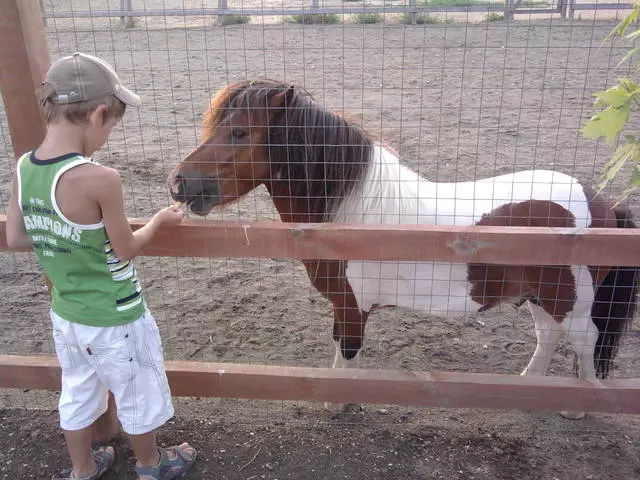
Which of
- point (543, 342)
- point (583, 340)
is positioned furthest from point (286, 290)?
point (583, 340)

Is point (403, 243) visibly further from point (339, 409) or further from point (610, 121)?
point (339, 409)

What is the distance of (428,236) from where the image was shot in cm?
229

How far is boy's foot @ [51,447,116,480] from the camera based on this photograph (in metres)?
2.54

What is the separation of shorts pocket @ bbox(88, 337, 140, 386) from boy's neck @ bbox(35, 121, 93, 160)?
731mm

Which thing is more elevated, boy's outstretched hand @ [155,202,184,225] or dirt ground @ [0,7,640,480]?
boy's outstretched hand @ [155,202,184,225]

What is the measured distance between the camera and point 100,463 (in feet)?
8.52

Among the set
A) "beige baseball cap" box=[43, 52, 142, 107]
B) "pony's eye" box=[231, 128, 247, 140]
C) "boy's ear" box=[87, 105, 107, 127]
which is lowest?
"pony's eye" box=[231, 128, 247, 140]

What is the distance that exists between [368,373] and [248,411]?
0.85 m

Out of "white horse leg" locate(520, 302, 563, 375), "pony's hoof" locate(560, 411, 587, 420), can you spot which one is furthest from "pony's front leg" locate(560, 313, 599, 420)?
"white horse leg" locate(520, 302, 563, 375)

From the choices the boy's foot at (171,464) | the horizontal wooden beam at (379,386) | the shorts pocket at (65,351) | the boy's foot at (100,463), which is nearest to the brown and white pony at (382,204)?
the horizontal wooden beam at (379,386)

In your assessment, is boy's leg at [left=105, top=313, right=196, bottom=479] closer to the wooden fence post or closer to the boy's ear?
the boy's ear

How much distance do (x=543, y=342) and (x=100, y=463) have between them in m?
2.53

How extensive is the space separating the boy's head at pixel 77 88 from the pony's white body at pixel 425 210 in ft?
4.34

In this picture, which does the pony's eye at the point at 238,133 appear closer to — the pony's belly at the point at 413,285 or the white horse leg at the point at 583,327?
the pony's belly at the point at 413,285
